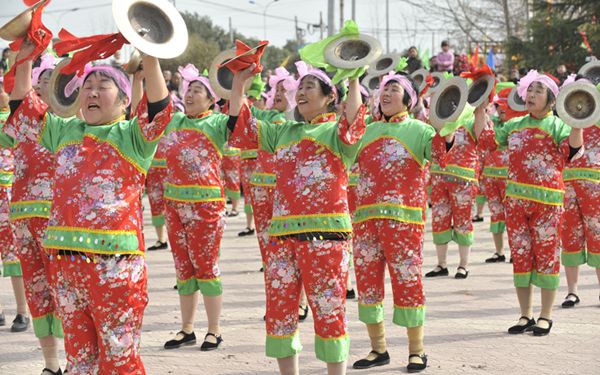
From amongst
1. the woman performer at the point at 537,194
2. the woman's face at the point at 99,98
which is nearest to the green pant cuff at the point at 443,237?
the woman performer at the point at 537,194

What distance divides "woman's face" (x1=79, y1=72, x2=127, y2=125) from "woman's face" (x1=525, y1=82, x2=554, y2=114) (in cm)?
416

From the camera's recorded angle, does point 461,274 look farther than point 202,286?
Yes

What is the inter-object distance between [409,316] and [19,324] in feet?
11.3

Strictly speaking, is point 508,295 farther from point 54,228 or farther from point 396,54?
point 54,228

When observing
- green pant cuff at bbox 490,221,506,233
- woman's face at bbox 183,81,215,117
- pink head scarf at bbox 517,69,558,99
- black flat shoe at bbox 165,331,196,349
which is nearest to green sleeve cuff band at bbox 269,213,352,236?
black flat shoe at bbox 165,331,196,349

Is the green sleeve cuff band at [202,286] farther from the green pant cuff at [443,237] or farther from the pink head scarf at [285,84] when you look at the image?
the green pant cuff at [443,237]

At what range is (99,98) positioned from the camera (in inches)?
179

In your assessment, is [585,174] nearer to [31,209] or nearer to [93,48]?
[31,209]

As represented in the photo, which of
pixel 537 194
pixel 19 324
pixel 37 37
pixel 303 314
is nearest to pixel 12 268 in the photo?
pixel 19 324

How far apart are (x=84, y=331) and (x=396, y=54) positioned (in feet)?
20.8

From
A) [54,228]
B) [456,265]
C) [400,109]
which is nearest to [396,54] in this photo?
[456,265]

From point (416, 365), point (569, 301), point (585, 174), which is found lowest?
point (416, 365)

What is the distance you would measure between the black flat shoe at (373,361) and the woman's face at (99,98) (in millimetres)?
2799

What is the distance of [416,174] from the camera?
632 cm
